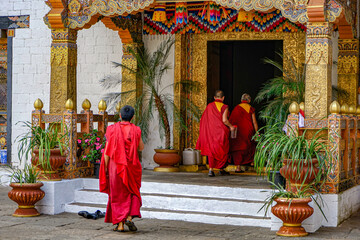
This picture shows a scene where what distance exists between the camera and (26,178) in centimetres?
816

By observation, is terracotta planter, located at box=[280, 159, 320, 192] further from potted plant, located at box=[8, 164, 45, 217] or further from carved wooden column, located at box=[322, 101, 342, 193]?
potted plant, located at box=[8, 164, 45, 217]

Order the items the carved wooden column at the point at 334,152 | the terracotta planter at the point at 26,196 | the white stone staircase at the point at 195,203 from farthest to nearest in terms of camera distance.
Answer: the terracotta planter at the point at 26,196
the white stone staircase at the point at 195,203
the carved wooden column at the point at 334,152

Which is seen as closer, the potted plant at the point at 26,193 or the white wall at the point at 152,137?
the potted plant at the point at 26,193

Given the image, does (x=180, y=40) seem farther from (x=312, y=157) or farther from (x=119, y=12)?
(x=312, y=157)

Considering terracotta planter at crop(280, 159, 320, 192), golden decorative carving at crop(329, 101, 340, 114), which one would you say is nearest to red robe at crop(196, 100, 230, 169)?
golden decorative carving at crop(329, 101, 340, 114)

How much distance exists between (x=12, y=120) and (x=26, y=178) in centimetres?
388

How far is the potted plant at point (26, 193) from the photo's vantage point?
26.3 feet

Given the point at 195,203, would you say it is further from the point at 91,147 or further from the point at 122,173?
the point at 91,147

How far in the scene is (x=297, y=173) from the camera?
7062mm

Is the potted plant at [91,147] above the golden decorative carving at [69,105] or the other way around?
the other way around

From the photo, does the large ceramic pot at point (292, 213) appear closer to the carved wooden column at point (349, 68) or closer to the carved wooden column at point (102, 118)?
the carved wooden column at point (102, 118)

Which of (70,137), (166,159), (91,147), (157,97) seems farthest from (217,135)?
(70,137)

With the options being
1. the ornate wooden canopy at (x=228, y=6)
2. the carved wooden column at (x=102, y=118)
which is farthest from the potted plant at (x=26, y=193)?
the ornate wooden canopy at (x=228, y=6)

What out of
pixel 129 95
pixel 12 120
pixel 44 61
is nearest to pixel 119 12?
pixel 129 95
